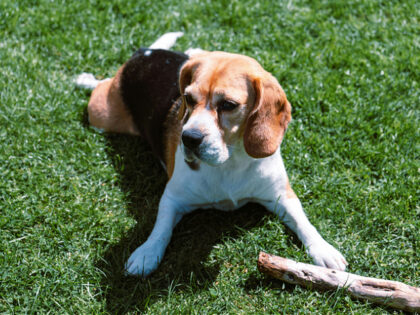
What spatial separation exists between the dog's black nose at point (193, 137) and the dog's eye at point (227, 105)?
0.26 meters

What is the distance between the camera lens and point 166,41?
5.83m

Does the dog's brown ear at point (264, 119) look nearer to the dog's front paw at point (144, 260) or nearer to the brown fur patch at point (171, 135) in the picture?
the brown fur patch at point (171, 135)

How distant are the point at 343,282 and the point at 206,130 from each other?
152cm

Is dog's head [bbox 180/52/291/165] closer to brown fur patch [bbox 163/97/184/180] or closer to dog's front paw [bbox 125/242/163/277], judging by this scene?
brown fur patch [bbox 163/97/184/180]

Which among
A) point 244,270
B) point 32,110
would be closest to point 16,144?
point 32,110

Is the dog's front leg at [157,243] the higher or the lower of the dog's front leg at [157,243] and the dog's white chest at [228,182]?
the lower

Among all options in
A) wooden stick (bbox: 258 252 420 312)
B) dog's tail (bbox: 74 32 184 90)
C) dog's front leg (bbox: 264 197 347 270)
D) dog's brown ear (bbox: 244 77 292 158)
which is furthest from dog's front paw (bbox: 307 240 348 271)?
dog's tail (bbox: 74 32 184 90)

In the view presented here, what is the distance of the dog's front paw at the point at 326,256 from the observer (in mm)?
3795

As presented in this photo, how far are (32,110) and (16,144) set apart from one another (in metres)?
0.50

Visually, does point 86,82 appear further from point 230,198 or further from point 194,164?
point 230,198

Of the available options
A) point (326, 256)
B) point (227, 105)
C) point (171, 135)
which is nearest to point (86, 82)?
point (171, 135)

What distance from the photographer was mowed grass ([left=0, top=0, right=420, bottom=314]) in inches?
147

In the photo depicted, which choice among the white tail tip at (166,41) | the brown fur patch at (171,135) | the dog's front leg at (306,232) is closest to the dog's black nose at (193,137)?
the brown fur patch at (171,135)

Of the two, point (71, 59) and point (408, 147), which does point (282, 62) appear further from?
point (71, 59)
